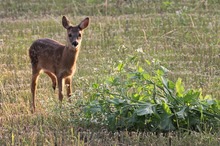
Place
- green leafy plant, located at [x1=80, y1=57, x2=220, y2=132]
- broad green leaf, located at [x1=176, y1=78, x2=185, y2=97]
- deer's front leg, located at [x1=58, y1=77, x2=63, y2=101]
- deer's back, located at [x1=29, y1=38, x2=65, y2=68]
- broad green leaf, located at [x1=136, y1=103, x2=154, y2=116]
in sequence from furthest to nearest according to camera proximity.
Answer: deer's back, located at [x1=29, y1=38, x2=65, y2=68] < deer's front leg, located at [x1=58, y1=77, x2=63, y2=101] < broad green leaf, located at [x1=176, y1=78, x2=185, y2=97] < green leafy plant, located at [x1=80, y1=57, x2=220, y2=132] < broad green leaf, located at [x1=136, y1=103, x2=154, y2=116]

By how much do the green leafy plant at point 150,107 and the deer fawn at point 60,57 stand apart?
131 cm

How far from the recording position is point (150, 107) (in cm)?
780

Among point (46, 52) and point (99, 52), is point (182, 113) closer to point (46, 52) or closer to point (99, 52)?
point (46, 52)

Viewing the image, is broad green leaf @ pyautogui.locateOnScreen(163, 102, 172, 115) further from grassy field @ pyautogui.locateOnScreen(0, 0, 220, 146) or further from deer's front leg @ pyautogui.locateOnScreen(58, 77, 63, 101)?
deer's front leg @ pyautogui.locateOnScreen(58, 77, 63, 101)

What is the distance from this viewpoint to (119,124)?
802 centimetres

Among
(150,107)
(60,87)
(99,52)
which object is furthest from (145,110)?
(99,52)

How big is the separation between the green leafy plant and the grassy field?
187mm

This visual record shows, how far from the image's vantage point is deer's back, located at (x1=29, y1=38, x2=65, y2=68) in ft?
31.9

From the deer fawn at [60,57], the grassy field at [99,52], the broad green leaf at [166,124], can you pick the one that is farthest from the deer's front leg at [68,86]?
the broad green leaf at [166,124]

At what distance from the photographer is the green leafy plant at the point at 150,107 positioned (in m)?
7.83

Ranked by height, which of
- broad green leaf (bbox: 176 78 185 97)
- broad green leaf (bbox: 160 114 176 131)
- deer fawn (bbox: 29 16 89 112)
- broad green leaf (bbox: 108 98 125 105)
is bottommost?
broad green leaf (bbox: 160 114 176 131)

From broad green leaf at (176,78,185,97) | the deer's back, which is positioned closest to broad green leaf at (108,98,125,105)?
broad green leaf at (176,78,185,97)

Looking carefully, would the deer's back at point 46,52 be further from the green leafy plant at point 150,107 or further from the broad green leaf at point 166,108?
the broad green leaf at point 166,108

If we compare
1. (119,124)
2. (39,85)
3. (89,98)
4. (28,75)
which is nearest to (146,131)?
(119,124)
